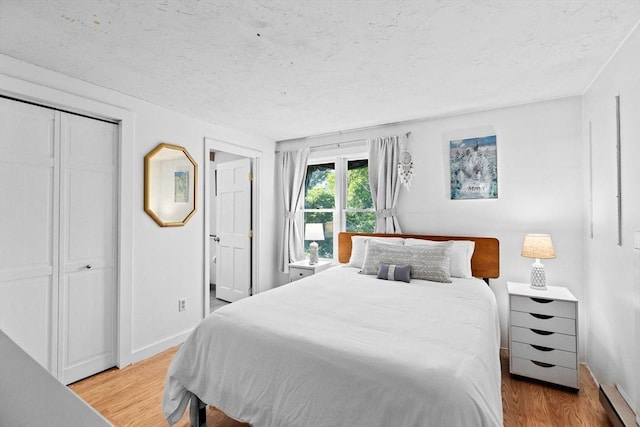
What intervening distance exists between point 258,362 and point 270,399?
18 centimetres

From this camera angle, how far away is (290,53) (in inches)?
83.6

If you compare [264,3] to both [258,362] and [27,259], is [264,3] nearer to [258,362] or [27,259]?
[258,362]

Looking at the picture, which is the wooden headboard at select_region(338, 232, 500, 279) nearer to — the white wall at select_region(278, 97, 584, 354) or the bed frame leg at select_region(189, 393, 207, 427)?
the white wall at select_region(278, 97, 584, 354)

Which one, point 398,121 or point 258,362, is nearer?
point 258,362

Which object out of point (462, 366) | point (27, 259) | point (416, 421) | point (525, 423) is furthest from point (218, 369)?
point (525, 423)

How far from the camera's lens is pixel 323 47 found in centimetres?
204

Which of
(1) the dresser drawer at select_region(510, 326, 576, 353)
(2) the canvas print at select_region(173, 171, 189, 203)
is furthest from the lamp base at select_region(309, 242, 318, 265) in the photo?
(1) the dresser drawer at select_region(510, 326, 576, 353)

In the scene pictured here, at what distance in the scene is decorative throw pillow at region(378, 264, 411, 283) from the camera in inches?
110

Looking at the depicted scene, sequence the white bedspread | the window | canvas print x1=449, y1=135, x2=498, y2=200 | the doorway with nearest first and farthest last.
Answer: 1. the white bedspread
2. canvas print x1=449, y1=135, x2=498, y2=200
3. the window
4. the doorway

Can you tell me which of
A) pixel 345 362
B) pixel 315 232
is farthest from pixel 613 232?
pixel 315 232

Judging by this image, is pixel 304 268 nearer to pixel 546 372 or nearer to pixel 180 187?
pixel 180 187

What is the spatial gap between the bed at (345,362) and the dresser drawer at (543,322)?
48 cm

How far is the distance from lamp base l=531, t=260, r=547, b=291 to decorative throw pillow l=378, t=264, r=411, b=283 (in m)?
1.10

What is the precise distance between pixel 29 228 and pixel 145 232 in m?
0.85
